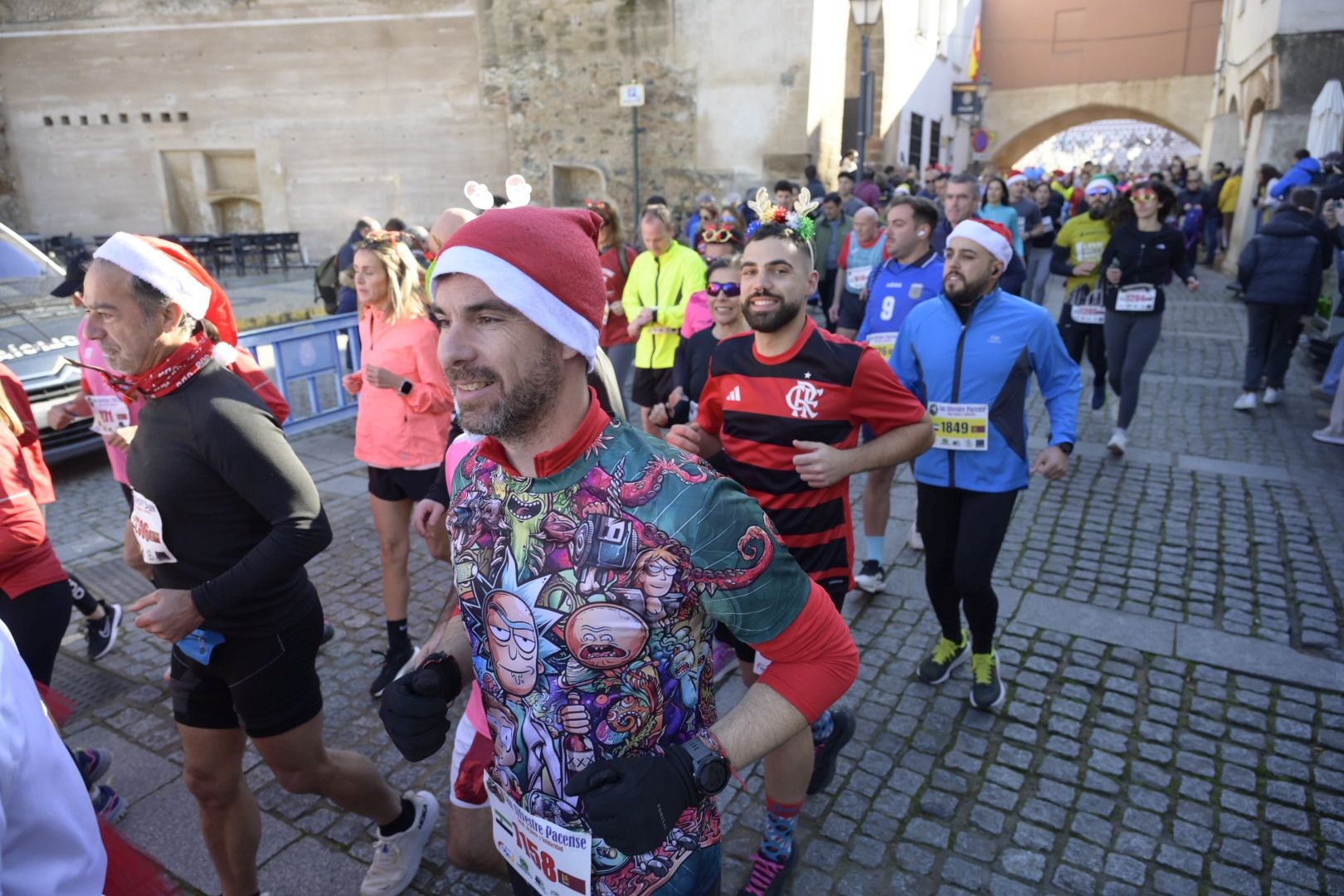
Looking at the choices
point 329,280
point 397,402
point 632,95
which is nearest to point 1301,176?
point 632,95

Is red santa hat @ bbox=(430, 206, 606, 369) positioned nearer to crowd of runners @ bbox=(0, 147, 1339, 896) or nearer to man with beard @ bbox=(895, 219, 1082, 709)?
crowd of runners @ bbox=(0, 147, 1339, 896)

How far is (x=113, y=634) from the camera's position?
457 centimetres

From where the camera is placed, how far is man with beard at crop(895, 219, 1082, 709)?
3609 mm

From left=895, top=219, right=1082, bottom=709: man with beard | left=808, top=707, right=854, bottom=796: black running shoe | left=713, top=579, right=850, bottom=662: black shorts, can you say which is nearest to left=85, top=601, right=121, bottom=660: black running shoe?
left=713, top=579, right=850, bottom=662: black shorts

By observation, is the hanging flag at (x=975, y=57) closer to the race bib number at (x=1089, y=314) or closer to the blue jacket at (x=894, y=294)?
the race bib number at (x=1089, y=314)

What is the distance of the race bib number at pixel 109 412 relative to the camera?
448cm

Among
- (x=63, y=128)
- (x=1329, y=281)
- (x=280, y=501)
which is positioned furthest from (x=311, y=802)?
(x=63, y=128)

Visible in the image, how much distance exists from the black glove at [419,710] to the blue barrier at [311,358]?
249 inches

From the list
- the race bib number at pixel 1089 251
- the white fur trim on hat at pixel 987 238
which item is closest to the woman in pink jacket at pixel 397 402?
the white fur trim on hat at pixel 987 238

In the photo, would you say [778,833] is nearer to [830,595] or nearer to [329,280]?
[830,595]

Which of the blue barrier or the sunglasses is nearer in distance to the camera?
the sunglasses

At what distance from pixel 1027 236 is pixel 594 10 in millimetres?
12279

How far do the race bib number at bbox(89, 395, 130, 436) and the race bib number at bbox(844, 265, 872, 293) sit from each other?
5.97m

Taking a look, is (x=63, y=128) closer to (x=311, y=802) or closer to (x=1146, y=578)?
(x=311, y=802)
